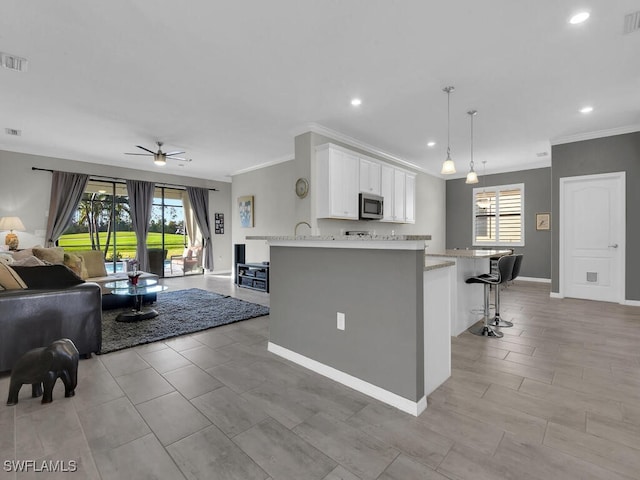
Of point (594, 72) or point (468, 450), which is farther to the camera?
point (594, 72)

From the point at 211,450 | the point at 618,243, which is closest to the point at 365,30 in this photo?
the point at 211,450

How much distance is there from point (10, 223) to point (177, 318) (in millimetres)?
3880

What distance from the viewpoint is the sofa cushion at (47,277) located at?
275 centimetres

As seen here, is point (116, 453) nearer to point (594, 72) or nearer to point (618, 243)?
point (594, 72)

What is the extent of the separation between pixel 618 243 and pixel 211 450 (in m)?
6.38

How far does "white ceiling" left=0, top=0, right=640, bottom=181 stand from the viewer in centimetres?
228

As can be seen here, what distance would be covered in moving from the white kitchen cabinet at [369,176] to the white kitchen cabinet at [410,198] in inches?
45.5

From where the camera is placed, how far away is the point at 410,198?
22.2 feet

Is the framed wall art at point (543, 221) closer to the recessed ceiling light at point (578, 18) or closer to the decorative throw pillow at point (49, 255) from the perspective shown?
the recessed ceiling light at point (578, 18)

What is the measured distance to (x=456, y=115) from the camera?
13.8 ft

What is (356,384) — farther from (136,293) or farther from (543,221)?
(543,221)

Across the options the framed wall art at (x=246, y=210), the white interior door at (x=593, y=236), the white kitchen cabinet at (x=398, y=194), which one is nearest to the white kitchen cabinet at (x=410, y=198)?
the white kitchen cabinet at (x=398, y=194)

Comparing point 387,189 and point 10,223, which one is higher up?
point 387,189

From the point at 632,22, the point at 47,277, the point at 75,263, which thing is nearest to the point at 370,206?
the point at 632,22
